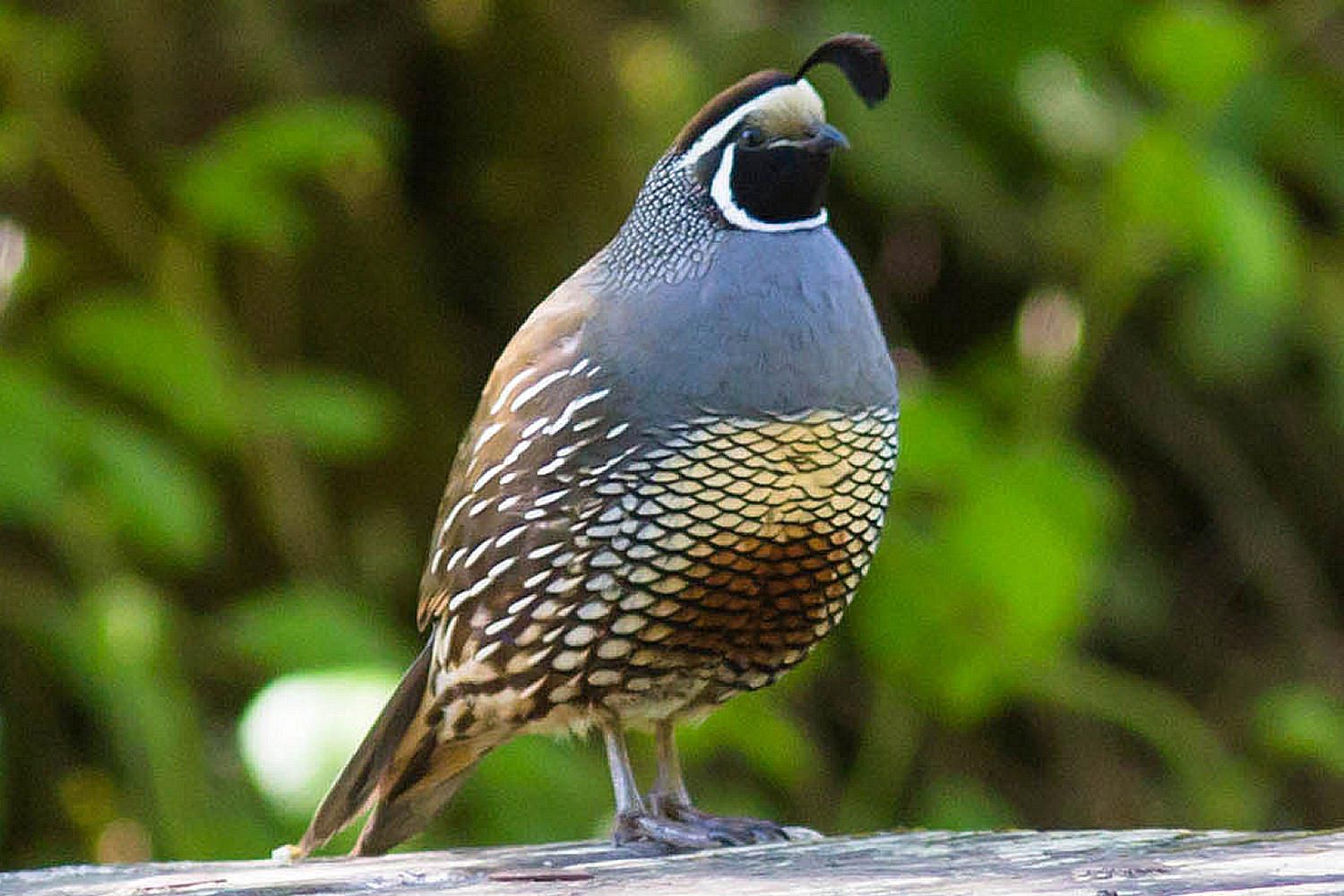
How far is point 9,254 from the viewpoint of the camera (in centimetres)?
462

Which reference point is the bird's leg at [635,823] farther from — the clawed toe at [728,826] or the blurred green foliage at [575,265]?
the blurred green foliage at [575,265]

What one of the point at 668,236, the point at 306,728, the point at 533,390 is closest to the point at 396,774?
the point at 306,728

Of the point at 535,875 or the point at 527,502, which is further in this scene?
the point at 527,502

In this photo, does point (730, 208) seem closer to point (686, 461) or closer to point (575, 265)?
point (686, 461)

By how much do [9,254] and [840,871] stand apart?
9.64 feet

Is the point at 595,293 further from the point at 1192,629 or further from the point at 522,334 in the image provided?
the point at 1192,629

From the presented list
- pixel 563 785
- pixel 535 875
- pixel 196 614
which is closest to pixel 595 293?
pixel 535 875

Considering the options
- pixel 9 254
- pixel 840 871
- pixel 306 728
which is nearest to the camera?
pixel 840 871

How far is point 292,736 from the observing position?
11.6 ft

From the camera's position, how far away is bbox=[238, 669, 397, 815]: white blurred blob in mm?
3508

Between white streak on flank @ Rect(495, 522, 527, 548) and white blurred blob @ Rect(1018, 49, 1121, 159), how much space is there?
2.64 m

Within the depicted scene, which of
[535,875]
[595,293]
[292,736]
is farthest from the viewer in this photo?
[292,736]

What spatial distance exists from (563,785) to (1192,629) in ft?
8.55

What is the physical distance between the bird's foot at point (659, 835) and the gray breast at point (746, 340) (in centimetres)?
57
